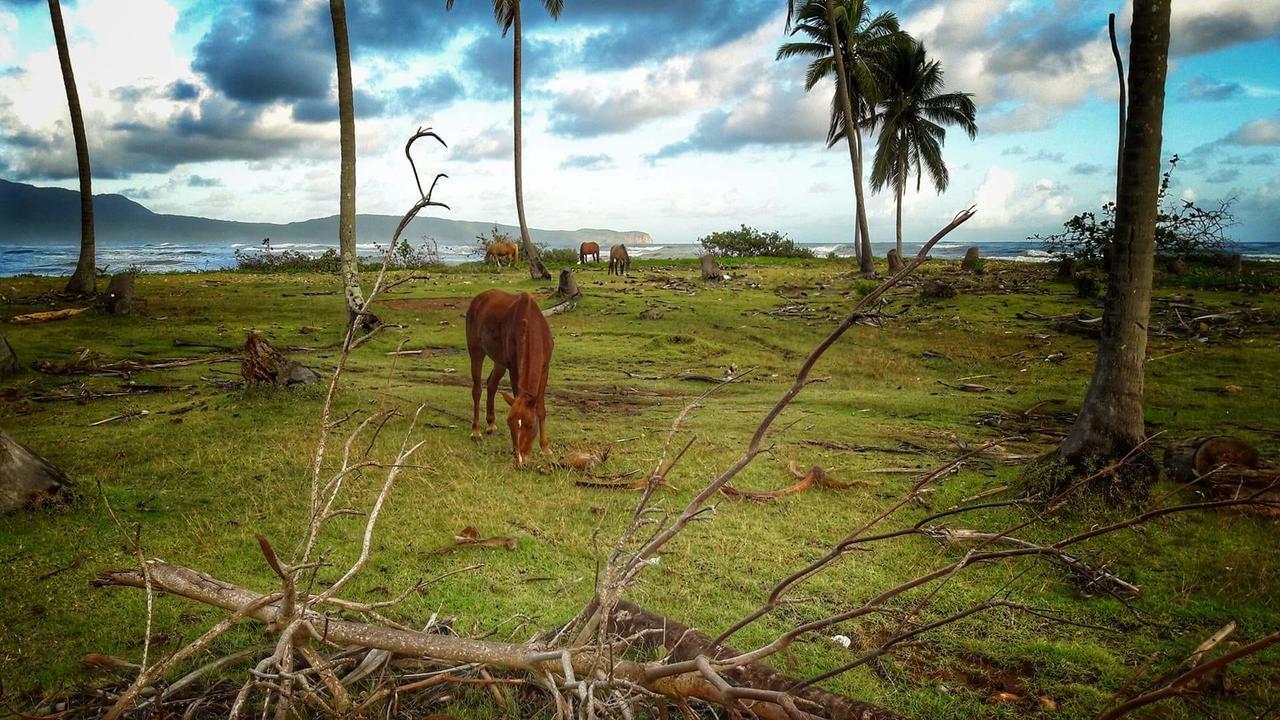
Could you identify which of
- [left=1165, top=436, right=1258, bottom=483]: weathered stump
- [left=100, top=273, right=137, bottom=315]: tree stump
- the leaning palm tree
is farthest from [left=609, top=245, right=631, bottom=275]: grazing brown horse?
[left=1165, top=436, right=1258, bottom=483]: weathered stump

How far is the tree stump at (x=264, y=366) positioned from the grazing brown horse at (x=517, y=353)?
2.58m

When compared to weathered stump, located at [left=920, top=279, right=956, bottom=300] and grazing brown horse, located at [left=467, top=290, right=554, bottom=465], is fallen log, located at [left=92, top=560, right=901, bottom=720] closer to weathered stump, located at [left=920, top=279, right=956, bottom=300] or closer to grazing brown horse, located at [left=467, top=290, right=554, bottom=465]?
grazing brown horse, located at [left=467, top=290, right=554, bottom=465]

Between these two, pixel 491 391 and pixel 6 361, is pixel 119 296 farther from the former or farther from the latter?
pixel 491 391

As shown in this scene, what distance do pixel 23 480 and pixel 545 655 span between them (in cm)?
557

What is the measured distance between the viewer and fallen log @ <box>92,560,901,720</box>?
248 centimetres

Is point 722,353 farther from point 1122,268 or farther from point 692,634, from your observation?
point 692,634

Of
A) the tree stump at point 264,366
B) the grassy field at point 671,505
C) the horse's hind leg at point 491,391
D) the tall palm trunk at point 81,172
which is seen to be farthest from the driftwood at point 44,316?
the horse's hind leg at point 491,391

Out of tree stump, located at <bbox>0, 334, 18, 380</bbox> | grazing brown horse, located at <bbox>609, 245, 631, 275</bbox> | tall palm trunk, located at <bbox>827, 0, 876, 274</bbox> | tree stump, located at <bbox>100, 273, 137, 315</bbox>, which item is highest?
tall palm trunk, located at <bbox>827, 0, 876, 274</bbox>

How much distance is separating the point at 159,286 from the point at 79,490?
1929 centimetres

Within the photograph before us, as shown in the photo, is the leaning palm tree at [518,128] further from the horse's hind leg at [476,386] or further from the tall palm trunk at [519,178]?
the horse's hind leg at [476,386]

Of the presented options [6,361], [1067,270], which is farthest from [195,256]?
[1067,270]

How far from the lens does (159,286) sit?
21797 millimetres

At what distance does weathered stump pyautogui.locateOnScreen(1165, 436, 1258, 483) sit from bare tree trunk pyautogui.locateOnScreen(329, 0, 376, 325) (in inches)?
536

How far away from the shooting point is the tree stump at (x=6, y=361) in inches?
386
